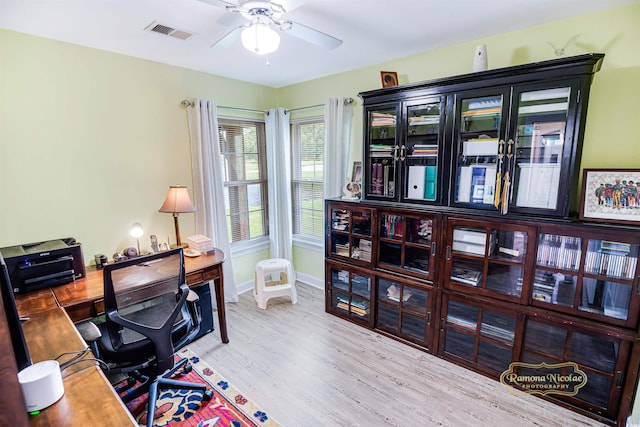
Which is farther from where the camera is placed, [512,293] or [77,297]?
[512,293]

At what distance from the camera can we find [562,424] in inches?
74.2

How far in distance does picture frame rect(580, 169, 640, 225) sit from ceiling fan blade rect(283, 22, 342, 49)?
1757mm

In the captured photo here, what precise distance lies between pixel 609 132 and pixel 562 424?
6.13 feet

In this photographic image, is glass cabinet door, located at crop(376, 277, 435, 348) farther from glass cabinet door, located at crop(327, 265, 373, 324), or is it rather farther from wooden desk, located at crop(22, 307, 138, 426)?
wooden desk, located at crop(22, 307, 138, 426)

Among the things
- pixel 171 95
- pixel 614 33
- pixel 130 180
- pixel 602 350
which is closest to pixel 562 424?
pixel 602 350

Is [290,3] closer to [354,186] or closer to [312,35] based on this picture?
[312,35]

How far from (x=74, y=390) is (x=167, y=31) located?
2.18 m

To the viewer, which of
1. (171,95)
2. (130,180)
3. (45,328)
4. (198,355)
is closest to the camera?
(45,328)

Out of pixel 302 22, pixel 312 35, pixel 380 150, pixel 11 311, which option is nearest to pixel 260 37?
pixel 312 35

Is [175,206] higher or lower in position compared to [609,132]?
lower

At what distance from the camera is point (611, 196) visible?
5.99ft

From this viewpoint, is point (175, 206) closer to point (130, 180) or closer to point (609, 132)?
point (130, 180)

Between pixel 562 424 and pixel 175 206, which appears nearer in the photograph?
pixel 562 424

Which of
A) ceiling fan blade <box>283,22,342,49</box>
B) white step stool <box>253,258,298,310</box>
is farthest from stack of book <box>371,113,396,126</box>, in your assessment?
white step stool <box>253,258,298,310</box>
